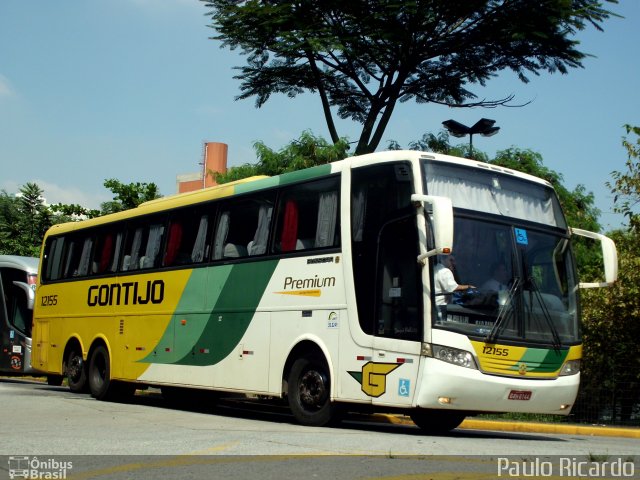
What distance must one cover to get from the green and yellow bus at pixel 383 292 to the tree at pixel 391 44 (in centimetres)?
923

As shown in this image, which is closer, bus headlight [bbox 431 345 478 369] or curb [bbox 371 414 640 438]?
bus headlight [bbox 431 345 478 369]

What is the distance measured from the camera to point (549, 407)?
1216cm

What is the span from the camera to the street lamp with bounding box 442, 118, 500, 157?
74.8ft

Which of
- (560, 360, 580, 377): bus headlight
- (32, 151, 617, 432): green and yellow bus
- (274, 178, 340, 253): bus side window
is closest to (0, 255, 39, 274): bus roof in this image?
(32, 151, 617, 432): green and yellow bus

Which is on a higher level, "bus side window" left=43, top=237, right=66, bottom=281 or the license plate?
"bus side window" left=43, top=237, right=66, bottom=281

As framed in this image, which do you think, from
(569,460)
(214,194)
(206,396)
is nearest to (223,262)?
(214,194)

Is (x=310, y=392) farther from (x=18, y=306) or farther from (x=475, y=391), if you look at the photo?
(x=18, y=306)

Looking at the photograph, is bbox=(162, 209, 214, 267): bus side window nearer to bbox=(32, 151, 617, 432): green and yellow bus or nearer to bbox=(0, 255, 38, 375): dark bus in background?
A: bbox=(32, 151, 617, 432): green and yellow bus

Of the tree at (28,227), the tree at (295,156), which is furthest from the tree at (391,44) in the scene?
the tree at (28,227)

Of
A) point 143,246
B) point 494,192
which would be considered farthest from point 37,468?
point 143,246

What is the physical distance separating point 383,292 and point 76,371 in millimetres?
9687

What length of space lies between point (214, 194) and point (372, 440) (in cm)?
656

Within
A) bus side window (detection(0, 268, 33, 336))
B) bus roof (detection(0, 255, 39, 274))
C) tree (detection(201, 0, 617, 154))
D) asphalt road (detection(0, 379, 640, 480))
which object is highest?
tree (detection(201, 0, 617, 154))

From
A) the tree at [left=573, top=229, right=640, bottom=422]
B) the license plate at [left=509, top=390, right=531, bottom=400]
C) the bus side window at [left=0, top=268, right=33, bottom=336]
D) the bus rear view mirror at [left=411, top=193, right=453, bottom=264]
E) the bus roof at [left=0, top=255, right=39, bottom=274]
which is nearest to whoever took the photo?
the bus rear view mirror at [left=411, top=193, right=453, bottom=264]
